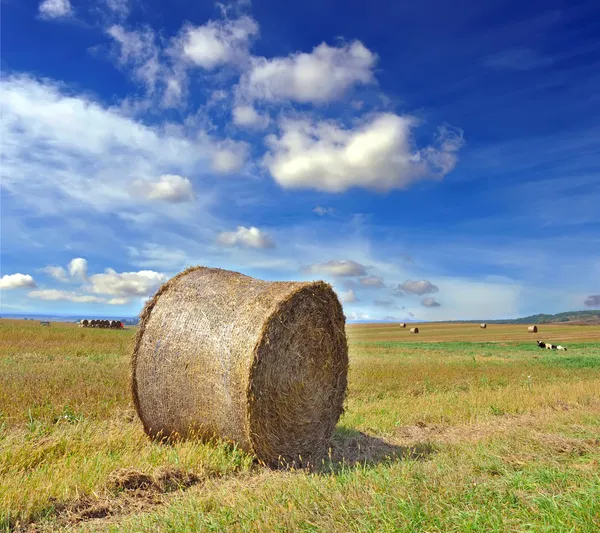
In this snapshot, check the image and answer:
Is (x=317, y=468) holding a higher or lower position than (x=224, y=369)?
lower

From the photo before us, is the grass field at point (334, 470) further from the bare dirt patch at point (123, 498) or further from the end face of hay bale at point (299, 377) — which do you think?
the end face of hay bale at point (299, 377)

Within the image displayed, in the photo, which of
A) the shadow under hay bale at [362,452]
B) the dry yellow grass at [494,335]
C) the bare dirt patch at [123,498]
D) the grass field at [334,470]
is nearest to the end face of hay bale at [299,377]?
the shadow under hay bale at [362,452]

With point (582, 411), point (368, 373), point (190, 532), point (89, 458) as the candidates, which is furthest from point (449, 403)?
point (190, 532)

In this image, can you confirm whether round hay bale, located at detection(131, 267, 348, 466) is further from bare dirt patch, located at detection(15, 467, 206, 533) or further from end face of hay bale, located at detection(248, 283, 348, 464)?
bare dirt patch, located at detection(15, 467, 206, 533)

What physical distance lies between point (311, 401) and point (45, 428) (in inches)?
161

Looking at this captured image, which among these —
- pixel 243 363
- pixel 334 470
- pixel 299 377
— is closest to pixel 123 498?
pixel 243 363

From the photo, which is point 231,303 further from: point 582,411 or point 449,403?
point 582,411

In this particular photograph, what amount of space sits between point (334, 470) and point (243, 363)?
1978mm

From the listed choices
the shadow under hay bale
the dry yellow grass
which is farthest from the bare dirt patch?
the dry yellow grass

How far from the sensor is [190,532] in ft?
14.4

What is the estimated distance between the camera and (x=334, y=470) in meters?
7.48

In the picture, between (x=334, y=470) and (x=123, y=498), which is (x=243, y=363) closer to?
(x=334, y=470)

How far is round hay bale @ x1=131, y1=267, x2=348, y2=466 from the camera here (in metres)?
7.42

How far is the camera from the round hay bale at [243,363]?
742 cm
